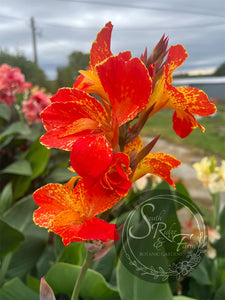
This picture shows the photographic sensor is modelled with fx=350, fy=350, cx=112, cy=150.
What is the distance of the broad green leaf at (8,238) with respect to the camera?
18.4 inches

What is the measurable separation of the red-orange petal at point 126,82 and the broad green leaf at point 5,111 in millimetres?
1157

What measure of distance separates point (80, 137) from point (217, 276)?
2.14 feet

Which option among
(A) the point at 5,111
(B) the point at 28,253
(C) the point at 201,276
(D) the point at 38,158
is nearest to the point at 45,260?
(B) the point at 28,253

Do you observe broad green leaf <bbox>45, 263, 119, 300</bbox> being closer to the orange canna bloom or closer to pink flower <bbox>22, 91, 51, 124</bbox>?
the orange canna bloom

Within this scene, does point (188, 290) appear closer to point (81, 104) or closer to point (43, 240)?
point (43, 240)

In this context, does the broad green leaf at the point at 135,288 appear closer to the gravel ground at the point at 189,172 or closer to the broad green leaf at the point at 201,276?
the broad green leaf at the point at 201,276

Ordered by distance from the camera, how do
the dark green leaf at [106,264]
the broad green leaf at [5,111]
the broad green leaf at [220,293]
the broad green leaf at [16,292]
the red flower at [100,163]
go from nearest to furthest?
the red flower at [100,163] < the broad green leaf at [16,292] < the dark green leaf at [106,264] < the broad green leaf at [220,293] < the broad green leaf at [5,111]

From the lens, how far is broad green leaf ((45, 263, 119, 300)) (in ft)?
1.34

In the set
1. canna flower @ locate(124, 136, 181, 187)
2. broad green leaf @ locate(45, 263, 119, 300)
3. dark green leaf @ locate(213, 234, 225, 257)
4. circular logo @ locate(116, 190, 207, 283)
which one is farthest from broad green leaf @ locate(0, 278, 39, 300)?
dark green leaf @ locate(213, 234, 225, 257)

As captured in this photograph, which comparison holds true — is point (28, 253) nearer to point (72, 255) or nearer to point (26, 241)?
point (26, 241)

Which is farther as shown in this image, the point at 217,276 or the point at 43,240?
the point at 217,276

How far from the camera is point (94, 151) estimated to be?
0.21 meters

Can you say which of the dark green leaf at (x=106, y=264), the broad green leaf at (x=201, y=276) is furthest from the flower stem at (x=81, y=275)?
the broad green leaf at (x=201, y=276)

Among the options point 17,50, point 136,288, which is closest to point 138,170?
point 136,288
